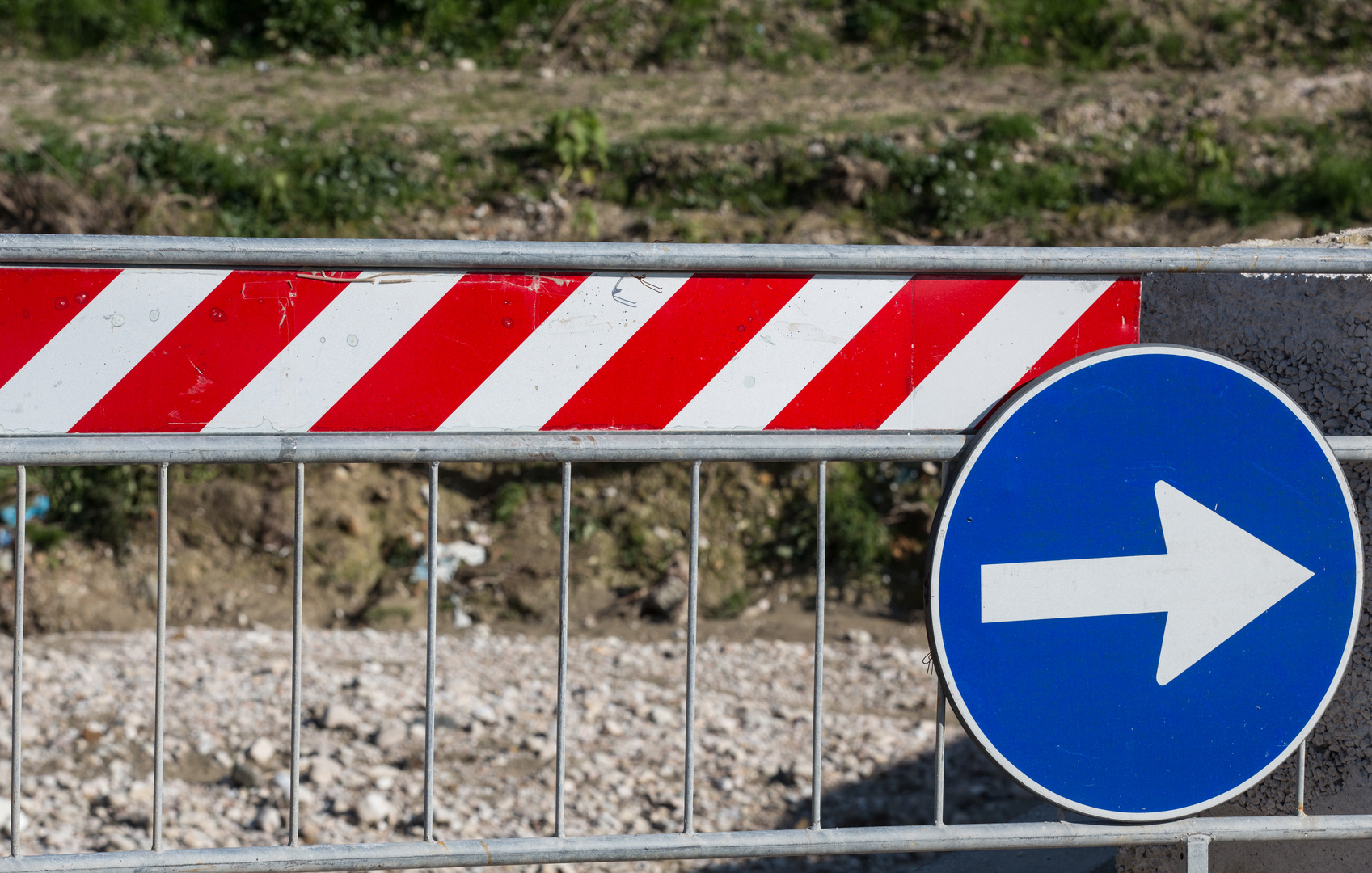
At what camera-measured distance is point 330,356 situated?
6.37 ft

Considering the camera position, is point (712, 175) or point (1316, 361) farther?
point (712, 175)

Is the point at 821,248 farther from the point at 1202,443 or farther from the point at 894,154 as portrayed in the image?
the point at 894,154

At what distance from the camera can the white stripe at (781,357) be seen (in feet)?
6.66

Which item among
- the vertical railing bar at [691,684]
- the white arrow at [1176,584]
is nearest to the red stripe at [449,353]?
the vertical railing bar at [691,684]

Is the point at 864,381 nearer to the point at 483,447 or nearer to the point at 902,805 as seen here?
the point at 483,447

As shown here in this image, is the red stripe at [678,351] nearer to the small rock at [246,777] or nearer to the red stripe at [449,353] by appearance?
the red stripe at [449,353]

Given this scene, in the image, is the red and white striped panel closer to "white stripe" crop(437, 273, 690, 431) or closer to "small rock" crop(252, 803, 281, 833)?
"white stripe" crop(437, 273, 690, 431)

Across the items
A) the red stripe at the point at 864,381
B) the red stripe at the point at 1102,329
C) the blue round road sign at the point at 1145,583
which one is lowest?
the blue round road sign at the point at 1145,583

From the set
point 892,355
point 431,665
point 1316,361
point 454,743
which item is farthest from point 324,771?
point 1316,361

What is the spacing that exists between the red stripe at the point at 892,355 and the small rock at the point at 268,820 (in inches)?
98.1

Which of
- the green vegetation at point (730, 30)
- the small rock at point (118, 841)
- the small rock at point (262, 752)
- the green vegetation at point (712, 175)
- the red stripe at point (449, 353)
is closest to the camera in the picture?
the red stripe at point (449, 353)

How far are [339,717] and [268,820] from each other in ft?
2.00

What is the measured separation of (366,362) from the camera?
195 centimetres

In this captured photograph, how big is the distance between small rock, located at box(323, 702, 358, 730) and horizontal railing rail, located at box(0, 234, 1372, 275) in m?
2.64
